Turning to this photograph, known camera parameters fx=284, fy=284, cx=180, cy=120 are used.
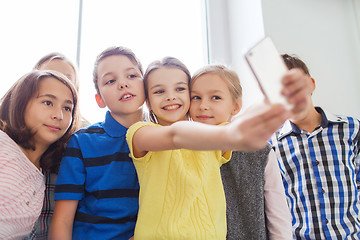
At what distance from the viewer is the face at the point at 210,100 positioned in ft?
2.55

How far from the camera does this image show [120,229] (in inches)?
29.5

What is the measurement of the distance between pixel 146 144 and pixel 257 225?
41cm

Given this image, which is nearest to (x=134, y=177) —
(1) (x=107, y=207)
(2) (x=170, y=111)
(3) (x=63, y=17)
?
(1) (x=107, y=207)

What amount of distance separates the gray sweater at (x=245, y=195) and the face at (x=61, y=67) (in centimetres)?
70

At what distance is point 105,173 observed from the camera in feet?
2.57

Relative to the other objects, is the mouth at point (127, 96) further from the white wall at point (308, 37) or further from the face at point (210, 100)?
the white wall at point (308, 37)

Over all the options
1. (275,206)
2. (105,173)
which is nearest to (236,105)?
(275,206)

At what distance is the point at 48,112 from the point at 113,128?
0.18m

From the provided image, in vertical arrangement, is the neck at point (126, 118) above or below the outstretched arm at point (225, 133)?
above

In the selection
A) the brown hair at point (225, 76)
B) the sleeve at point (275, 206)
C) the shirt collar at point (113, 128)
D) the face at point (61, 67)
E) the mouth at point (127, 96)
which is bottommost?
the sleeve at point (275, 206)

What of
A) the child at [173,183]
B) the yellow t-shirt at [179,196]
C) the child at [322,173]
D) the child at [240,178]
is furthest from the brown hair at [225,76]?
the child at [322,173]

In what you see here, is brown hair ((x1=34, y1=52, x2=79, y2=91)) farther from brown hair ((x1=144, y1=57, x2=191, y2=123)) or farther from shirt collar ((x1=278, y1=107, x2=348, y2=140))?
shirt collar ((x1=278, y1=107, x2=348, y2=140))

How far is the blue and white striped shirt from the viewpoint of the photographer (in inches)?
38.5

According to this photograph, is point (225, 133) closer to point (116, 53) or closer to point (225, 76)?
point (225, 76)
